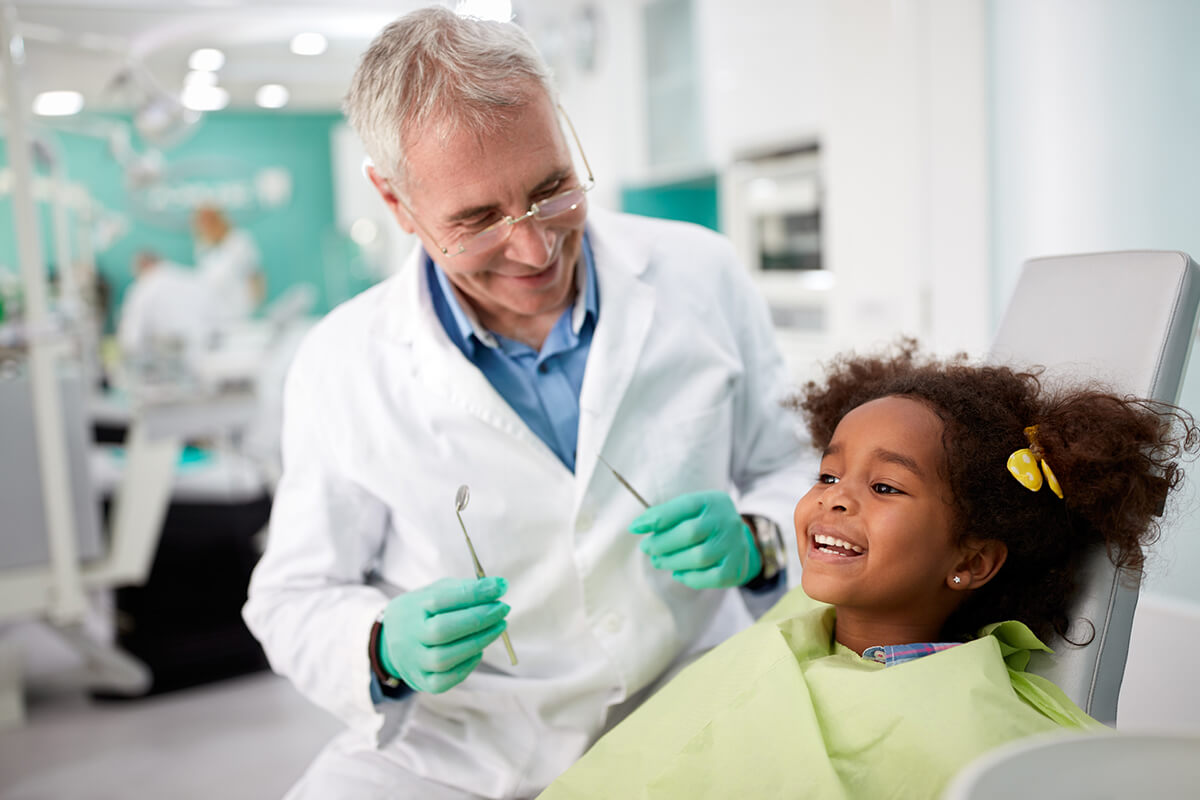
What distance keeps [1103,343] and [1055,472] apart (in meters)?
0.20

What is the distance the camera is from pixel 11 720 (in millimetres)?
2848

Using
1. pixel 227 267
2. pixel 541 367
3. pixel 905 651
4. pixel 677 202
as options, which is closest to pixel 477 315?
pixel 541 367

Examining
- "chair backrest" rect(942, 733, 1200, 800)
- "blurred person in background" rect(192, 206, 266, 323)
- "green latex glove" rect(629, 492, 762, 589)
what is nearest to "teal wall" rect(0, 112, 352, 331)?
"blurred person in background" rect(192, 206, 266, 323)

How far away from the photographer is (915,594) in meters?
1.04

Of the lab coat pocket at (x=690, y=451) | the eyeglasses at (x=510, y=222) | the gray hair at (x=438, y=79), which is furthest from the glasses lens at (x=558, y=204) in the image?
the lab coat pocket at (x=690, y=451)

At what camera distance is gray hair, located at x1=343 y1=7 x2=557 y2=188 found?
111cm

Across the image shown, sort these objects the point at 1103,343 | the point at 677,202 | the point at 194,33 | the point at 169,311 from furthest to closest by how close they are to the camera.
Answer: the point at 169,311, the point at 194,33, the point at 677,202, the point at 1103,343

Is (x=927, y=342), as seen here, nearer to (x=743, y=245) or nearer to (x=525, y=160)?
(x=743, y=245)

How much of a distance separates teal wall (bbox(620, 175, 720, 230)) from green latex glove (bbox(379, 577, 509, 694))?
A: 11.3ft

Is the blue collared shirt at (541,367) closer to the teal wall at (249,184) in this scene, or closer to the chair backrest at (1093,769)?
the chair backrest at (1093,769)

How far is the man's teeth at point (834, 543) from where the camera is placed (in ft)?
3.39

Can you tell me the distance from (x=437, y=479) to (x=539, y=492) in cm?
13

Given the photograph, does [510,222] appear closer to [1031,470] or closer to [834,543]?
[834,543]

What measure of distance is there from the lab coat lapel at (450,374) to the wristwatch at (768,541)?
0.29m
